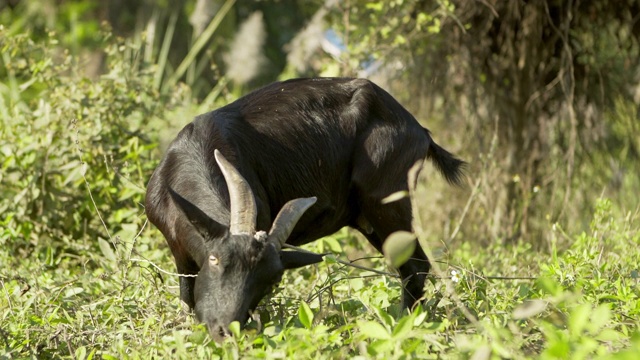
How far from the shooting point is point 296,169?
220 inches

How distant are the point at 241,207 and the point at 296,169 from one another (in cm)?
116

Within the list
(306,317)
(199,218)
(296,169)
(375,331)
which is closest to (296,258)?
(199,218)

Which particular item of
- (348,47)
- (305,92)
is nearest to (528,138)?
(348,47)

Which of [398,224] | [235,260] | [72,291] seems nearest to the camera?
[235,260]

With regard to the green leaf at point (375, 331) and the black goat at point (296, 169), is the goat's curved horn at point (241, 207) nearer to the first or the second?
the black goat at point (296, 169)

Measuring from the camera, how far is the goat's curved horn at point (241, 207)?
4.42 meters

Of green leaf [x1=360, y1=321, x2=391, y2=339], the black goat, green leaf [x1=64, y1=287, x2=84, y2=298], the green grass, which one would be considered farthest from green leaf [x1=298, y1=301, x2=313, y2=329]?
green leaf [x1=64, y1=287, x2=84, y2=298]

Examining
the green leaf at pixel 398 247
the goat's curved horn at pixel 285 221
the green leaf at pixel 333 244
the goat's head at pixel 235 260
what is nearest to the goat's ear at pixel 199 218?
the goat's head at pixel 235 260

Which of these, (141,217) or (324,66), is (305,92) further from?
(324,66)

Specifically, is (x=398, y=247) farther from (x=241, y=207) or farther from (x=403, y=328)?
(x=241, y=207)

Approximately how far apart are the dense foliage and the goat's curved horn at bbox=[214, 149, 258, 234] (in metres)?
0.45

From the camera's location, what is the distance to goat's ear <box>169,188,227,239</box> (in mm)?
4402

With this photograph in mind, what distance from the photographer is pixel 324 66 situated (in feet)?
29.5

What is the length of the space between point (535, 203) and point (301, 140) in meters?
3.89
